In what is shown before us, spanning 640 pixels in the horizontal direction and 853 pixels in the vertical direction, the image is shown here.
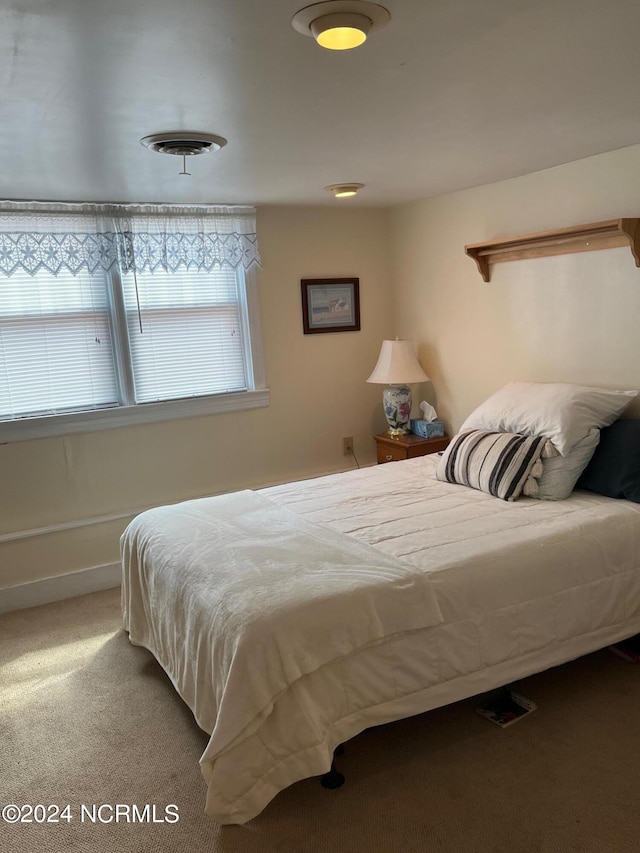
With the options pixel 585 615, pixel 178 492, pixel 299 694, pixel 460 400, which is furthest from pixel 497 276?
pixel 299 694

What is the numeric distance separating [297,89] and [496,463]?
1844 millimetres

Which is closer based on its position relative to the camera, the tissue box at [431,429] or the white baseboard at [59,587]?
the white baseboard at [59,587]

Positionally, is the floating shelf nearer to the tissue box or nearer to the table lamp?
the table lamp

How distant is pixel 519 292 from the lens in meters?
3.61

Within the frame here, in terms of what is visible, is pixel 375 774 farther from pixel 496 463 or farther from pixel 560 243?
pixel 560 243

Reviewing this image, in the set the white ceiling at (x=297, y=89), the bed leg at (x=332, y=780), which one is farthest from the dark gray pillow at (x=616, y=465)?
the bed leg at (x=332, y=780)

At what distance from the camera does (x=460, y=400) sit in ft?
13.7

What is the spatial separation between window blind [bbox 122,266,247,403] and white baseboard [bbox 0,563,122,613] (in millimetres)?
1041

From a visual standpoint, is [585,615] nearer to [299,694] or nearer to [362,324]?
[299,694]

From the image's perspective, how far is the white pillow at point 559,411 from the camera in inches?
114

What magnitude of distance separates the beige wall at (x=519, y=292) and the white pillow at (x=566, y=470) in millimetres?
442

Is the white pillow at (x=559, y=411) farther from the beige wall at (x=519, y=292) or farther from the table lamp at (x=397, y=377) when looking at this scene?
the table lamp at (x=397, y=377)

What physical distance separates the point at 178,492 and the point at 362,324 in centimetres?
172

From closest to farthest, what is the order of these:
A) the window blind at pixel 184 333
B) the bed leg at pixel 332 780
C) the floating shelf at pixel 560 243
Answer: the bed leg at pixel 332 780, the floating shelf at pixel 560 243, the window blind at pixel 184 333
